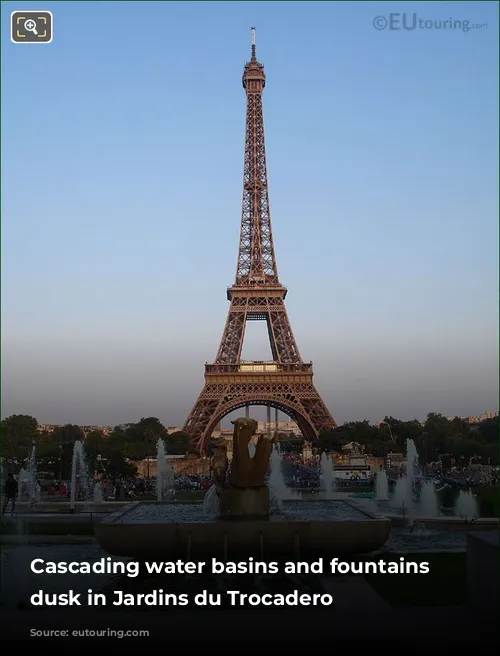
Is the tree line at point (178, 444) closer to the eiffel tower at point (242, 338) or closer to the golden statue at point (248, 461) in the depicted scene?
the eiffel tower at point (242, 338)

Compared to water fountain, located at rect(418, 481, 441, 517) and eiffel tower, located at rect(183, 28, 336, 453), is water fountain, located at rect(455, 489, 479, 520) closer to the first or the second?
water fountain, located at rect(418, 481, 441, 517)

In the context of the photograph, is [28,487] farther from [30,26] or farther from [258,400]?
[30,26]

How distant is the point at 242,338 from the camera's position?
69312 mm

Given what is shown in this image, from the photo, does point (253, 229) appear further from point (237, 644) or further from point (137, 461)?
point (237, 644)

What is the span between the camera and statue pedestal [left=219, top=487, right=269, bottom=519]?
1364cm

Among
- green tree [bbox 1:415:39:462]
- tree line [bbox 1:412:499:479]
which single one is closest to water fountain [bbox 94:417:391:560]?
tree line [bbox 1:412:499:479]

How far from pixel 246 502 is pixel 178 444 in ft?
197

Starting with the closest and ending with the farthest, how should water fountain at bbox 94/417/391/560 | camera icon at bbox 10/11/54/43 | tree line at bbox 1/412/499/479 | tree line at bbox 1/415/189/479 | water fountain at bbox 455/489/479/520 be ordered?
camera icon at bbox 10/11/54/43 → water fountain at bbox 94/417/391/560 → water fountain at bbox 455/489/479/520 → tree line at bbox 1/415/189/479 → tree line at bbox 1/412/499/479

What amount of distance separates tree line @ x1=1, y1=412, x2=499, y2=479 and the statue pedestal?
31900 millimetres

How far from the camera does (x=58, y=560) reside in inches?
567

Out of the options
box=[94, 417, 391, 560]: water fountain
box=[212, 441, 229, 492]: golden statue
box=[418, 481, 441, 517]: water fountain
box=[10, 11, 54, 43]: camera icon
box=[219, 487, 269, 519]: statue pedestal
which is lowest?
box=[418, 481, 441, 517]: water fountain

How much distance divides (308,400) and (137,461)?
1597 cm

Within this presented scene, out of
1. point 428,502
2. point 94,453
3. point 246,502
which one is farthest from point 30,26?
point 94,453

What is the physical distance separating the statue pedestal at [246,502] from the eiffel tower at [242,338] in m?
50.0
